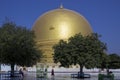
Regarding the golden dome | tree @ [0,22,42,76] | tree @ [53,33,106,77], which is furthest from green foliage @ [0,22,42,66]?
the golden dome

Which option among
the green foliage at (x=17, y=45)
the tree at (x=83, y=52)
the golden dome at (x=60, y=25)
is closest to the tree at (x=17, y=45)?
the green foliage at (x=17, y=45)

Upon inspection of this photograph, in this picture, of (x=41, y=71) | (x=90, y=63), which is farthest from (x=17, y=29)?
(x=90, y=63)

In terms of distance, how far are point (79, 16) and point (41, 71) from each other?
54.4 metres

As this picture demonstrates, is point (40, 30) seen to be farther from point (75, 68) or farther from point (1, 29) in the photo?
point (1, 29)

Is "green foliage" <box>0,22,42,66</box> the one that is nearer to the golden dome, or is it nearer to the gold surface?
the gold surface

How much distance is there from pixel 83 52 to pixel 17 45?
31.6 ft

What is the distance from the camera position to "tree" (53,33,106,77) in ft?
140

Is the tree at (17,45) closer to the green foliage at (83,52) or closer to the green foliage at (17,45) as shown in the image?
the green foliage at (17,45)

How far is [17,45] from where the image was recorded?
1501 inches

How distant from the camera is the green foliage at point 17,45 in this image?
126ft

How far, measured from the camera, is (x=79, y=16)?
296ft

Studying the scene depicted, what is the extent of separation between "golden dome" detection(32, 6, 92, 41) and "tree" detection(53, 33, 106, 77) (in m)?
39.7

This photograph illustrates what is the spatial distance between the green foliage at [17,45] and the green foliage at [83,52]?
481cm

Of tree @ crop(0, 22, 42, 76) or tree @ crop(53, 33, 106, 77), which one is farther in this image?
tree @ crop(53, 33, 106, 77)
